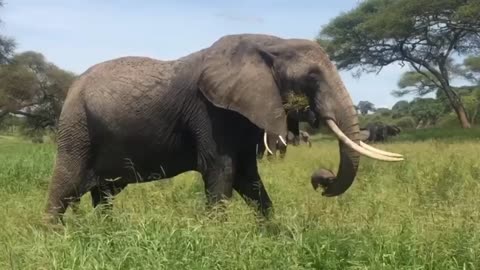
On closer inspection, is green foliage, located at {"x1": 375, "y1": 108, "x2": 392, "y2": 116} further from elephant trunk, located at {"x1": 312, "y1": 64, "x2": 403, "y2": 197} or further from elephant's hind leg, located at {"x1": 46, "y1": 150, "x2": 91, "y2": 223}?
elephant trunk, located at {"x1": 312, "y1": 64, "x2": 403, "y2": 197}

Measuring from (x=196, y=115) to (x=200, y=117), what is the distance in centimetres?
4

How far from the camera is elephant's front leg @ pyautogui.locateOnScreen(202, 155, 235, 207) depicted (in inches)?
205

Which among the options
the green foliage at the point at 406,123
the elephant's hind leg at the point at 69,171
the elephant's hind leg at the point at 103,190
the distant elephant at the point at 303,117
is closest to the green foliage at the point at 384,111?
the green foliage at the point at 406,123

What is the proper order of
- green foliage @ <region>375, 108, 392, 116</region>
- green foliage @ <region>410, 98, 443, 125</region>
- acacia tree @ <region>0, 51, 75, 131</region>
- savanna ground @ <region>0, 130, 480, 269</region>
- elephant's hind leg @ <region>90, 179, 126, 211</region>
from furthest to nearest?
green foliage @ <region>375, 108, 392, 116</region> → green foliage @ <region>410, 98, 443, 125</region> → acacia tree @ <region>0, 51, 75, 131</region> → elephant's hind leg @ <region>90, 179, 126, 211</region> → savanna ground @ <region>0, 130, 480, 269</region>

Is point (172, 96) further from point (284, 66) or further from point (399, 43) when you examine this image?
point (399, 43)

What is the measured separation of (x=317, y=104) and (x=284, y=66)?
1.24 ft

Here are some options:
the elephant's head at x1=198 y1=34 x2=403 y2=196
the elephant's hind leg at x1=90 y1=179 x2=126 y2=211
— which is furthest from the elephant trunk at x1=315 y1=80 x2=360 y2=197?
the elephant's hind leg at x1=90 y1=179 x2=126 y2=211

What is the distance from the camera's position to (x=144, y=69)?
5.68 m

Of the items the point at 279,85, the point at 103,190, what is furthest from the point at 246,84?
the point at 103,190

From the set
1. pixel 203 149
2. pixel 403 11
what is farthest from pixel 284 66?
pixel 403 11

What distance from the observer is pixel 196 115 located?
5.38m

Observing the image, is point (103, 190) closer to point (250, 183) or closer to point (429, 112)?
point (250, 183)

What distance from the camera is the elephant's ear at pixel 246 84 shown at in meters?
5.18

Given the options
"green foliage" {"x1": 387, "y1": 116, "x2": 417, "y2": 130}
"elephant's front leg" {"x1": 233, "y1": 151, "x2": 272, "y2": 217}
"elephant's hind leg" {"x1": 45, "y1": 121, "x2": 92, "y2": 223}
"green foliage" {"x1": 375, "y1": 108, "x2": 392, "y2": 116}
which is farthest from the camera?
"green foliage" {"x1": 375, "y1": 108, "x2": 392, "y2": 116}
